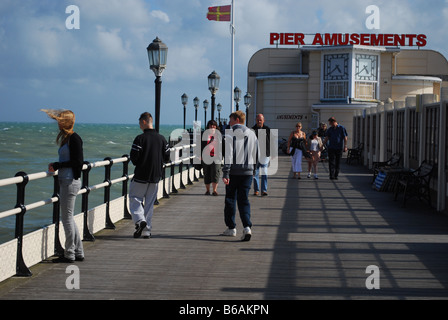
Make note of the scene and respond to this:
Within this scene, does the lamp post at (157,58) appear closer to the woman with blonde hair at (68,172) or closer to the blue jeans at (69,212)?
the woman with blonde hair at (68,172)

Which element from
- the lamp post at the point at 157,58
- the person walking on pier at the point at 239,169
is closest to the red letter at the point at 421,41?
the lamp post at the point at 157,58

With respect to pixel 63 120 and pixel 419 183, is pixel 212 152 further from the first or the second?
pixel 63 120

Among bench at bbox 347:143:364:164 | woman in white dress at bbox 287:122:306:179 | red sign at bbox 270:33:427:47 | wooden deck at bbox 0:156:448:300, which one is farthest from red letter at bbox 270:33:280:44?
wooden deck at bbox 0:156:448:300

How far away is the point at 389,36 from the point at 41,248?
1830 inches

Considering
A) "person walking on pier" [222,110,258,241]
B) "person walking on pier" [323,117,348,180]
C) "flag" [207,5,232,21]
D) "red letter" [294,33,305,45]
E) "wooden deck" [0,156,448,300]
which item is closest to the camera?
"wooden deck" [0,156,448,300]

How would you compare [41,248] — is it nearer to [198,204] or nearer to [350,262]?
[350,262]

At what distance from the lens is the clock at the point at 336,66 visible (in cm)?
4564

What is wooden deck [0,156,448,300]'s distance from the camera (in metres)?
6.75

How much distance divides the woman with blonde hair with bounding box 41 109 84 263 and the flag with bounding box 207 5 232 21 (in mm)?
34603

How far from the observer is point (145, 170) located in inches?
384

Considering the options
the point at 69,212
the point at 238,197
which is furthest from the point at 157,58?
the point at 69,212

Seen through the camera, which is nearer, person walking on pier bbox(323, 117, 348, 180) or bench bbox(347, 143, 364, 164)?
person walking on pier bbox(323, 117, 348, 180)

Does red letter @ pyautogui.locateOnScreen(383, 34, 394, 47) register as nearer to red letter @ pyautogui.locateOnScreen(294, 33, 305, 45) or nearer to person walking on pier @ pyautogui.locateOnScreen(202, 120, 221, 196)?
red letter @ pyautogui.locateOnScreen(294, 33, 305, 45)

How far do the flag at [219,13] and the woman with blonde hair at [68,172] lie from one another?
114 ft
